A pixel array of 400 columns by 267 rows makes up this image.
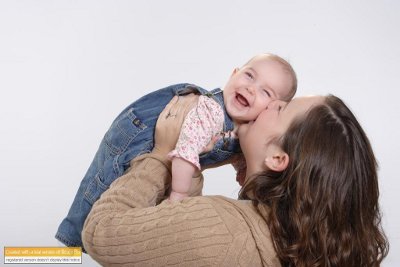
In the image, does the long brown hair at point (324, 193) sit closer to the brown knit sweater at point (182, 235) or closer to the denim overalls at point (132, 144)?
the brown knit sweater at point (182, 235)

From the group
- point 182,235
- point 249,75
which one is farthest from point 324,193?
point 249,75

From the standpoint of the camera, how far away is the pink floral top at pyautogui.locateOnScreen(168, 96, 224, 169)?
143cm

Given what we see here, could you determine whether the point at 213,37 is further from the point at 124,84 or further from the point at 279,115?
the point at 279,115

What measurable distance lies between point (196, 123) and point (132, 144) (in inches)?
8.2

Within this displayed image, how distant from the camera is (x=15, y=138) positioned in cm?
288

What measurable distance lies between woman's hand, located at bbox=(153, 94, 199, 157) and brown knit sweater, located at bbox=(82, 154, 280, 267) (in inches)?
10.6

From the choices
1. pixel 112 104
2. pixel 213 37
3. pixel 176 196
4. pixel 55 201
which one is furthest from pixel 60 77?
pixel 176 196

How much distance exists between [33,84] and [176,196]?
174 centimetres

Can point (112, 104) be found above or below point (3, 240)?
above

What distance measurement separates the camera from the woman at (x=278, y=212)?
3.89 feet
